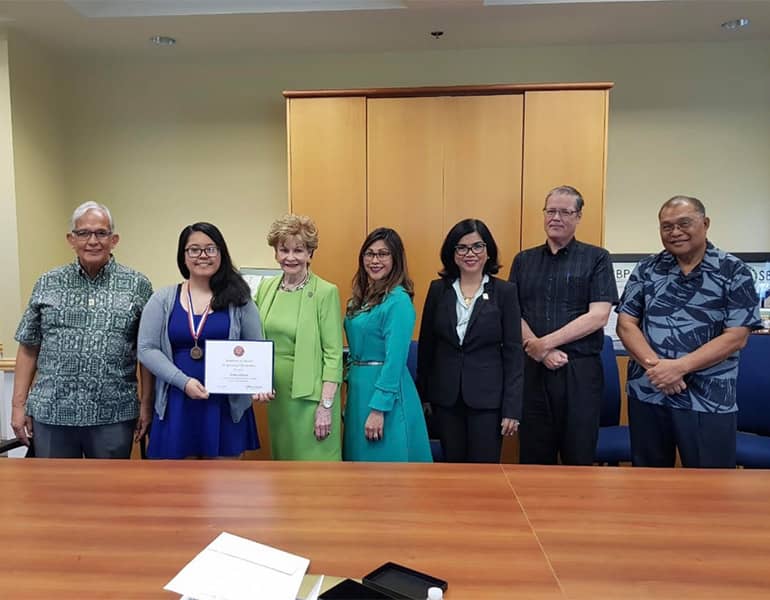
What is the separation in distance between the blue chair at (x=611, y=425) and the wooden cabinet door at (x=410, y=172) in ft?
3.80

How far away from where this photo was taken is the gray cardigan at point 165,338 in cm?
207

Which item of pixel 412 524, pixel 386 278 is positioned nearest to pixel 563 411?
pixel 386 278

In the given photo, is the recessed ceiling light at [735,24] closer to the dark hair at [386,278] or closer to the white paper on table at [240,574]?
the dark hair at [386,278]

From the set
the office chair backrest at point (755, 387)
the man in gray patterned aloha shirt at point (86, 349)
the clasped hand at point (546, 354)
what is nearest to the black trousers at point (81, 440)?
the man in gray patterned aloha shirt at point (86, 349)

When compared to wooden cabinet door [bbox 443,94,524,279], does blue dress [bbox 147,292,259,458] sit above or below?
below

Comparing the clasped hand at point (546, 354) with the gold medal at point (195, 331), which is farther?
the clasped hand at point (546, 354)

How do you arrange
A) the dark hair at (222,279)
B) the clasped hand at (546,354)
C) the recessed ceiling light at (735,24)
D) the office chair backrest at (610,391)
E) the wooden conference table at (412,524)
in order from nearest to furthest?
1. the wooden conference table at (412,524)
2. the dark hair at (222,279)
3. the clasped hand at (546,354)
4. the office chair backrest at (610,391)
5. the recessed ceiling light at (735,24)

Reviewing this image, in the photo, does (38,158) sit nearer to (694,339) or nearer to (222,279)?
(222,279)

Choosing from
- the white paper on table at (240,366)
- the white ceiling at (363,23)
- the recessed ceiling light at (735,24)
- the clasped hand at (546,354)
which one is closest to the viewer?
the white paper on table at (240,366)

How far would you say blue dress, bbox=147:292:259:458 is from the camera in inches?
83.6

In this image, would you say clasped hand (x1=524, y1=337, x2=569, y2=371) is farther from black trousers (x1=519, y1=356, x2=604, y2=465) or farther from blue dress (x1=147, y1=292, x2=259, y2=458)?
blue dress (x1=147, y1=292, x2=259, y2=458)

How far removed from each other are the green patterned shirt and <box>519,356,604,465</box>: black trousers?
1713 millimetres

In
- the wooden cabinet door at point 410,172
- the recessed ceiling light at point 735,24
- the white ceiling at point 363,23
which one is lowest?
the wooden cabinet door at point 410,172

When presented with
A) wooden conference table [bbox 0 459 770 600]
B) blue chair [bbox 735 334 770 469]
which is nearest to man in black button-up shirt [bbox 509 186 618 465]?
wooden conference table [bbox 0 459 770 600]
